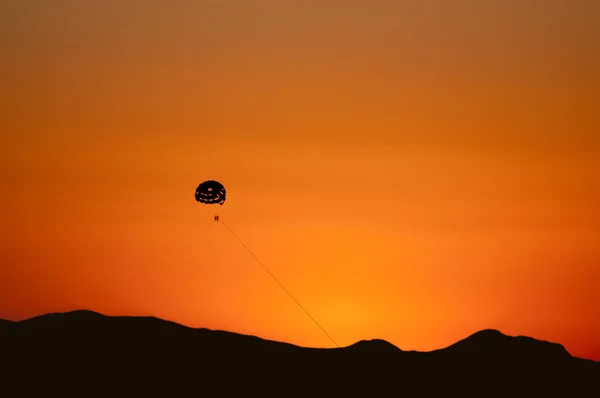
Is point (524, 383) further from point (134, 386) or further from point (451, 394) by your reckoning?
point (134, 386)

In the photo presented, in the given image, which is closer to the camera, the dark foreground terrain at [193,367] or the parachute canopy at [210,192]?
the parachute canopy at [210,192]

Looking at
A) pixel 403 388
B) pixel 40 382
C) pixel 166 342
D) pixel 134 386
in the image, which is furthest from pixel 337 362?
pixel 40 382

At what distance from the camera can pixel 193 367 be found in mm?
173000

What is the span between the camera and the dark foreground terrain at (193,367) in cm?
15825

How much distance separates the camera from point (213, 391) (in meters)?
160

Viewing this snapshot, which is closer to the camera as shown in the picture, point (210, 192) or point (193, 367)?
point (210, 192)

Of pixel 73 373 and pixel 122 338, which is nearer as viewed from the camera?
pixel 73 373

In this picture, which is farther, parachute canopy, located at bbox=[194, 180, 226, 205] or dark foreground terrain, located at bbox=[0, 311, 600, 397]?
dark foreground terrain, located at bbox=[0, 311, 600, 397]

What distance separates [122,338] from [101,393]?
31283 mm

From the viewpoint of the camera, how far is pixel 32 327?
7205 inches

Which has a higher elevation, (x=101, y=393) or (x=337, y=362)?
(x=337, y=362)

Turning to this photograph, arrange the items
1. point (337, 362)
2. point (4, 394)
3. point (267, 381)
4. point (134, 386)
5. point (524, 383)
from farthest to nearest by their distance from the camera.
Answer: point (524, 383)
point (337, 362)
point (267, 381)
point (134, 386)
point (4, 394)

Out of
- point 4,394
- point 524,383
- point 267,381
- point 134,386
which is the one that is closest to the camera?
point 4,394

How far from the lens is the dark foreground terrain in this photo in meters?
158
